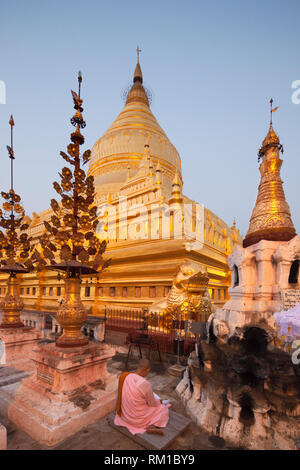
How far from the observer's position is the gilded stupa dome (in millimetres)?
24323

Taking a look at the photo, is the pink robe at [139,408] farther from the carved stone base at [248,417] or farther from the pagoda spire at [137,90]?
the pagoda spire at [137,90]

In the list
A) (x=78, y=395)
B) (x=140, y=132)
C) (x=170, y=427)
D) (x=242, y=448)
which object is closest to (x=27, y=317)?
(x=78, y=395)

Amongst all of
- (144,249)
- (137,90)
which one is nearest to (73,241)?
(144,249)

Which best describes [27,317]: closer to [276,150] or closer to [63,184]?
[63,184]

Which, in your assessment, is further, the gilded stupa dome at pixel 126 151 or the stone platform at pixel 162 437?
the gilded stupa dome at pixel 126 151

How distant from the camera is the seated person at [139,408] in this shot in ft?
12.5

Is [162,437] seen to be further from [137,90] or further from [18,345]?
[137,90]

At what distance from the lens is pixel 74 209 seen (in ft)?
18.1

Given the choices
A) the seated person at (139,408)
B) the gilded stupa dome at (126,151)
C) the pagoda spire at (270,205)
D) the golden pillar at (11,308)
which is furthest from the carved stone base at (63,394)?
the gilded stupa dome at (126,151)

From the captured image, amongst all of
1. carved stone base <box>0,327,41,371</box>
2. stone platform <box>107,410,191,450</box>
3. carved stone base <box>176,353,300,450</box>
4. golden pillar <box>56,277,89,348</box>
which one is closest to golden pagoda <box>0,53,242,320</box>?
golden pillar <box>56,277,89,348</box>

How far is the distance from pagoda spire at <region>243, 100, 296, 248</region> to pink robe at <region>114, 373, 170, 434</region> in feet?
14.0

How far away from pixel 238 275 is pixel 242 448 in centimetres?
344

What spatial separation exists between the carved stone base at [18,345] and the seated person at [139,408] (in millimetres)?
5156

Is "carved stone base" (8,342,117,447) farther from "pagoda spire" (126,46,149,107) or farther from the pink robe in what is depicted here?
"pagoda spire" (126,46,149,107)
